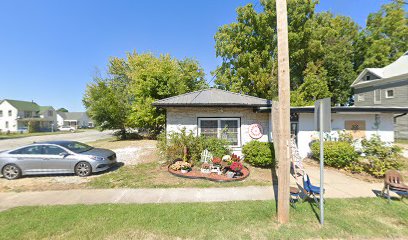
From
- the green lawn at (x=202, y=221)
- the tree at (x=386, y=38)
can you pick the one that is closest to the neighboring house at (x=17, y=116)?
the green lawn at (x=202, y=221)

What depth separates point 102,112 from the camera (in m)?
19.5

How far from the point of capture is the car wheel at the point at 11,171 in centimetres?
768

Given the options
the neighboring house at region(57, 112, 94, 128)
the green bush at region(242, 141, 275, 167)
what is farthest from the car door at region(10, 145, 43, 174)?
the neighboring house at region(57, 112, 94, 128)

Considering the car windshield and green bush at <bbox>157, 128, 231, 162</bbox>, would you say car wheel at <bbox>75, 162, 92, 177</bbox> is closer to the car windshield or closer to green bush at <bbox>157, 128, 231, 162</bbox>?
the car windshield

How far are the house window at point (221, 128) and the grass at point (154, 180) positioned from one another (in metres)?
2.38

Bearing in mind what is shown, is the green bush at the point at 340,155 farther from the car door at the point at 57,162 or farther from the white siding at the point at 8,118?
the white siding at the point at 8,118

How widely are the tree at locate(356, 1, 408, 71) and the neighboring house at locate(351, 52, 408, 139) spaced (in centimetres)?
470

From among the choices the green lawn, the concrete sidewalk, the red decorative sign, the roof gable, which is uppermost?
the roof gable

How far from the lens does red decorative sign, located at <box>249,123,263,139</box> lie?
10387 mm

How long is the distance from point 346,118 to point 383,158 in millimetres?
3412

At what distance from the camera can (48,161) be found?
7781 mm

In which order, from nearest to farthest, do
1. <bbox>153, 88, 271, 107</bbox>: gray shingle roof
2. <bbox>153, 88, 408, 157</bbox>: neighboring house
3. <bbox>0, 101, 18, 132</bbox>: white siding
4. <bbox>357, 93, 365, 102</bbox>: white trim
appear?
<bbox>153, 88, 271, 107</bbox>: gray shingle roof < <bbox>153, 88, 408, 157</bbox>: neighboring house < <bbox>357, 93, 365, 102</bbox>: white trim < <bbox>0, 101, 18, 132</bbox>: white siding

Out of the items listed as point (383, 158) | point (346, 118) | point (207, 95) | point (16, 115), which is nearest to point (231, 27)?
point (207, 95)

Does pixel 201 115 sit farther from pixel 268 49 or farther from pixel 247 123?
pixel 268 49
